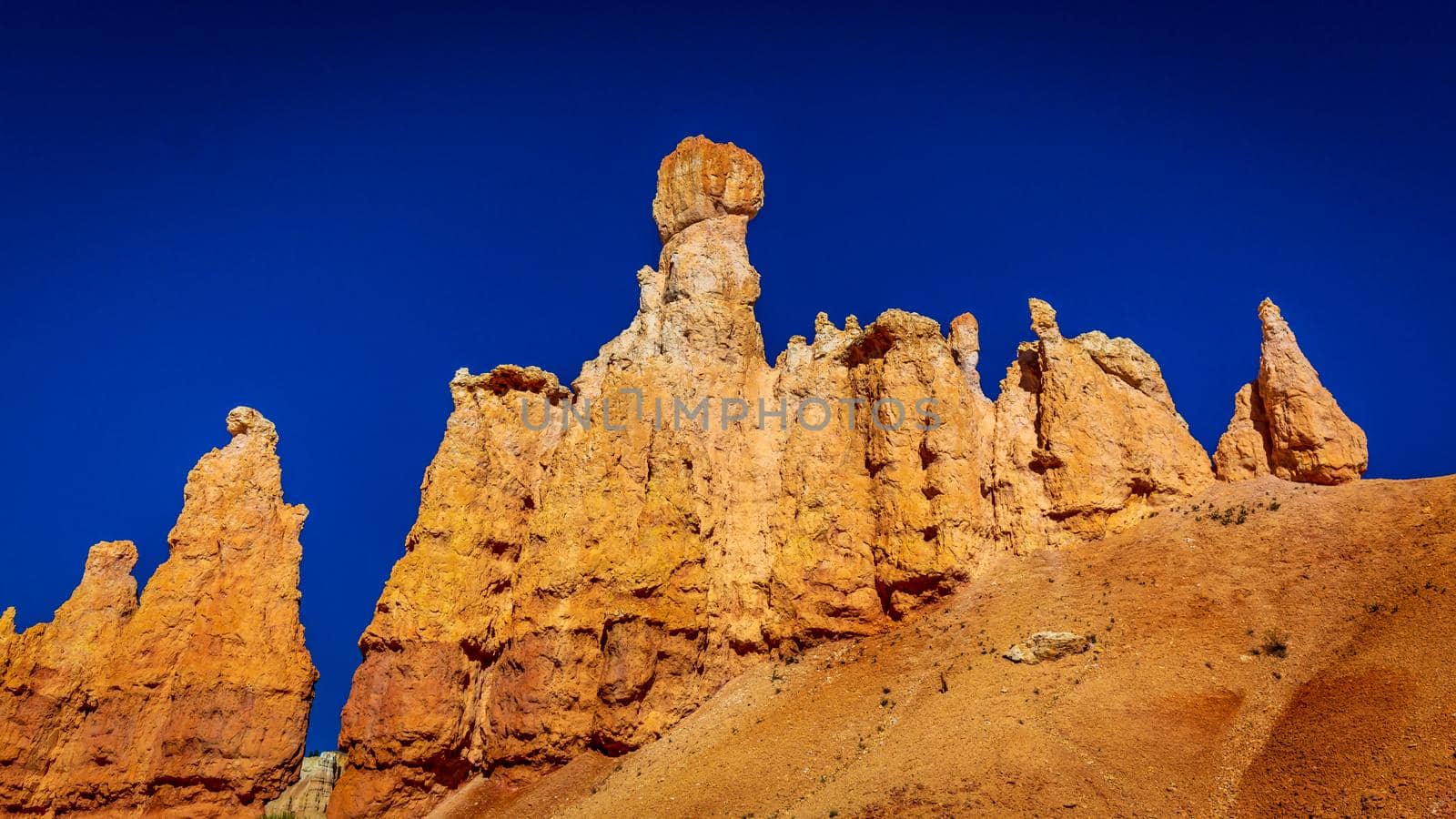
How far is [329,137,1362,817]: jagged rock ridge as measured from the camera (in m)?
28.3

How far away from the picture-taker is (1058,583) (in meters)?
27.4

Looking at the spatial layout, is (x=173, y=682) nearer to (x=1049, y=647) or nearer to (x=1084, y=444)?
(x=1049, y=647)

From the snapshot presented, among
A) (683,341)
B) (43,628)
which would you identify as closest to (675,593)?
(683,341)

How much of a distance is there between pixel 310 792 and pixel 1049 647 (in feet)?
71.6

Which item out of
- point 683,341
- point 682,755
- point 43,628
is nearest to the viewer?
point 682,755

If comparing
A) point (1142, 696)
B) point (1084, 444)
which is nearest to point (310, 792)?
point (1142, 696)

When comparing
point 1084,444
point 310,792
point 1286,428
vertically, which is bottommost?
point 310,792

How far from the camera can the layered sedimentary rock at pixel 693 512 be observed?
28.3m

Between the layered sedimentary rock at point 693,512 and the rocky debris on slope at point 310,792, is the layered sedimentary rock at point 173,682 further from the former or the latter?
the layered sedimentary rock at point 693,512

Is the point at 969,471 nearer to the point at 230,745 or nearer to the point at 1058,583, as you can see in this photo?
the point at 1058,583

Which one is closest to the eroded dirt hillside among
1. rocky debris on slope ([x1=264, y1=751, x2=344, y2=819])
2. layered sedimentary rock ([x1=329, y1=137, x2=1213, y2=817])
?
layered sedimentary rock ([x1=329, y1=137, x2=1213, y2=817])

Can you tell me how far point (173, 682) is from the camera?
93.8ft

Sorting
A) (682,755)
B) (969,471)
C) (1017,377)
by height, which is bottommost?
(682,755)

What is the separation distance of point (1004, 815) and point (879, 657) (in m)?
8.55
